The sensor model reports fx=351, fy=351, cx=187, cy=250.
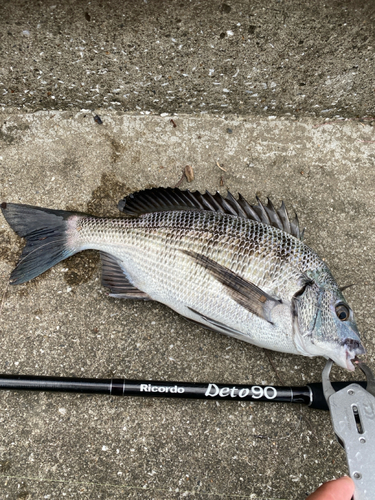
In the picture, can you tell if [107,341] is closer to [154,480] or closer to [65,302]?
[65,302]

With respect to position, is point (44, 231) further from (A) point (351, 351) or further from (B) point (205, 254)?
(A) point (351, 351)

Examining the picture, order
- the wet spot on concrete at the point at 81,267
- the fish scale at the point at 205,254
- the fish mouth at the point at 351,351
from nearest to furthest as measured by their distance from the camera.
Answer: the fish mouth at the point at 351,351 < the fish scale at the point at 205,254 < the wet spot on concrete at the point at 81,267

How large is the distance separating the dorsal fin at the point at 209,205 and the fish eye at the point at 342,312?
17.4 inches

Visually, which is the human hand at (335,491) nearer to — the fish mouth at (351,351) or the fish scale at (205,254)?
the fish mouth at (351,351)

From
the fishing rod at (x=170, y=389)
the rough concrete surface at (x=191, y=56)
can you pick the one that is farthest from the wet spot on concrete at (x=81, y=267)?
the rough concrete surface at (x=191, y=56)

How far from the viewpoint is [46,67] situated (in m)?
2.12

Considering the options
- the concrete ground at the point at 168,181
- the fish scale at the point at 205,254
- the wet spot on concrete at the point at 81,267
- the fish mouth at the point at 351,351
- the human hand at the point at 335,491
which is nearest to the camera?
the human hand at the point at 335,491

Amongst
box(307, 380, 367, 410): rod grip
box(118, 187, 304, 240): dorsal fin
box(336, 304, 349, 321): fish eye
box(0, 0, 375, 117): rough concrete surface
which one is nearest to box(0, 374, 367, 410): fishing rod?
box(307, 380, 367, 410): rod grip

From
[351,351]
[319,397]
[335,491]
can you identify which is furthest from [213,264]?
[335,491]

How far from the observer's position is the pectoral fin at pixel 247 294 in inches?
69.7

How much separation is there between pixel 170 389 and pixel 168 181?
127 cm

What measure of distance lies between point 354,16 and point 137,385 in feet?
7.60

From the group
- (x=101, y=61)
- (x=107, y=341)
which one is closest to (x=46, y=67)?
(x=101, y=61)

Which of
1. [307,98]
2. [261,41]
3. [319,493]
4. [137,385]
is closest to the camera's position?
[319,493]
